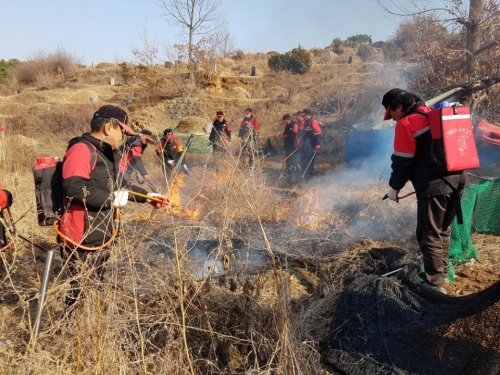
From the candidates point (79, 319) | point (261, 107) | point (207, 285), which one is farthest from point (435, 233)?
point (261, 107)

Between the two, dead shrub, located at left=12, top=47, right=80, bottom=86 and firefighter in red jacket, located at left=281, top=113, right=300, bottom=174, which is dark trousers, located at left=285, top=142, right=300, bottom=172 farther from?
dead shrub, located at left=12, top=47, right=80, bottom=86

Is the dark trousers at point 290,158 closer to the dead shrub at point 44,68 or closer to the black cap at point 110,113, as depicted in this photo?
the black cap at point 110,113

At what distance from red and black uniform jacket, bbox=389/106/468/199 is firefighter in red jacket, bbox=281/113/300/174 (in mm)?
7563

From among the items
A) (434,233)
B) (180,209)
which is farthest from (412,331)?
(180,209)

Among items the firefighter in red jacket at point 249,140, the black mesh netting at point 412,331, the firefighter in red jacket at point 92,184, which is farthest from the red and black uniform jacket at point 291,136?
the firefighter in red jacket at point 92,184

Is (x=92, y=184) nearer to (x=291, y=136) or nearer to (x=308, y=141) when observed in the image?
(x=291, y=136)

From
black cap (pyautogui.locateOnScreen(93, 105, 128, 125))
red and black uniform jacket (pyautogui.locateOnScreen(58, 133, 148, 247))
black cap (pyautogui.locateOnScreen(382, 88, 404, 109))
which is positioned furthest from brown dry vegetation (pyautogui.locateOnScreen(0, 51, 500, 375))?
black cap (pyautogui.locateOnScreen(382, 88, 404, 109))

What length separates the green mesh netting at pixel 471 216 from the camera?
200 inches

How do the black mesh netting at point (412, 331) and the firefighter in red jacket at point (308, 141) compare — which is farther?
the firefighter in red jacket at point (308, 141)

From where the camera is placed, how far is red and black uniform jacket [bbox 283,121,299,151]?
38.2 feet

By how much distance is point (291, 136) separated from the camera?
11867 mm

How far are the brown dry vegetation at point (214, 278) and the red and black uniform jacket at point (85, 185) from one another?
0.28m

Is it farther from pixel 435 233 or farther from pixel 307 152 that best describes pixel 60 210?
pixel 307 152

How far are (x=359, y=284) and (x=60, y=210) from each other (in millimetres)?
2564
